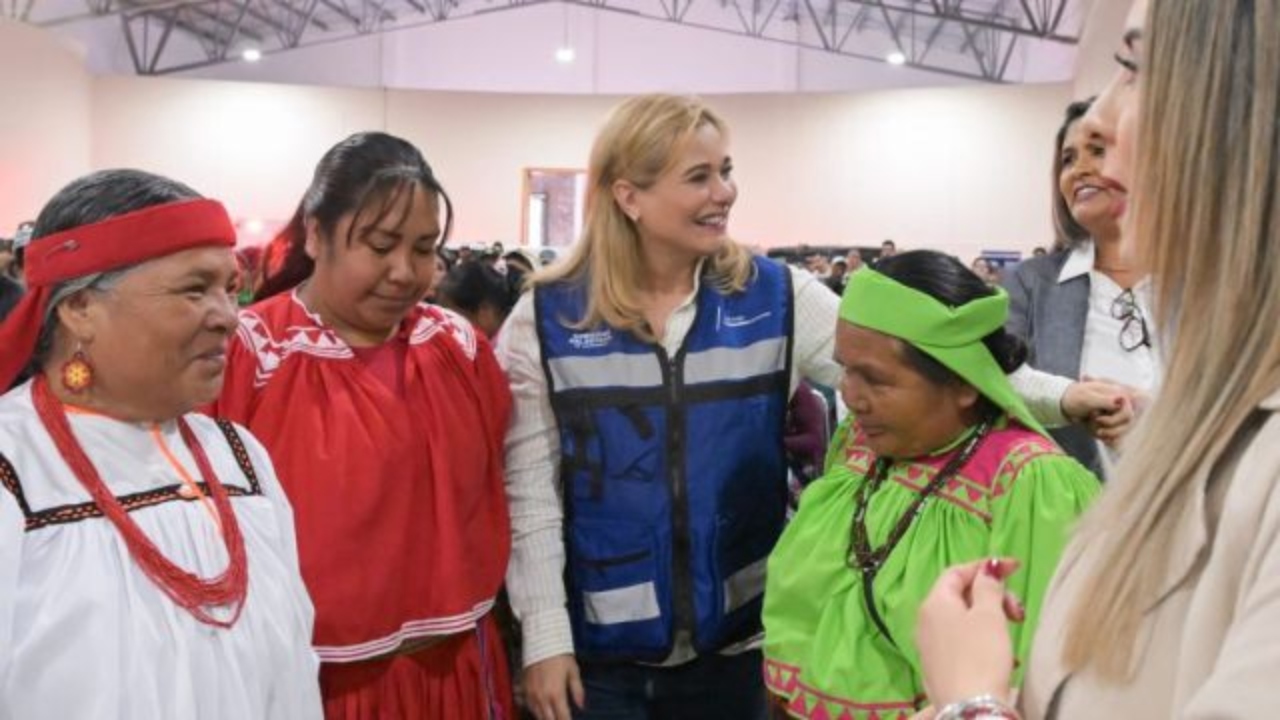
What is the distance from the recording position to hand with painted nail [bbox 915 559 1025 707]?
885 mm

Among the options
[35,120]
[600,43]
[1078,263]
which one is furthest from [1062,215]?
[600,43]

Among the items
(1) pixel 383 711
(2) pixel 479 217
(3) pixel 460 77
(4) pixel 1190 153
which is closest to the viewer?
(4) pixel 1190 153

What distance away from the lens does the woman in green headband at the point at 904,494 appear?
5.21 ft

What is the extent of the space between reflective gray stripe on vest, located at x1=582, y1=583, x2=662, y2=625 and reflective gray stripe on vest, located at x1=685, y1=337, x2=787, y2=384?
0.37 m

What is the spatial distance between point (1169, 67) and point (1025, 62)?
17.3 meters

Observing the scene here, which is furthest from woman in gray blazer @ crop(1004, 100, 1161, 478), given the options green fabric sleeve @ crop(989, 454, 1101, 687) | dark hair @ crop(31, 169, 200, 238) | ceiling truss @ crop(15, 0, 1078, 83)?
ceiling truss @ crop(15, 0, 1078, 83)

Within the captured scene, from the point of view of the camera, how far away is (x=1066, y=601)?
0.83m

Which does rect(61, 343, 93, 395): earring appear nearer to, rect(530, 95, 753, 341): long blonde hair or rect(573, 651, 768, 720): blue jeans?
rect(530, 95, 753, 341): long blonde hair

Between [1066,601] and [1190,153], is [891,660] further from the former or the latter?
[1190,153]

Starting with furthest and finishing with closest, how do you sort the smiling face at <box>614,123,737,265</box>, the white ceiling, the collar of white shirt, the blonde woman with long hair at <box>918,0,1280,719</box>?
the white ceiling
the collar of white shirt
the smiling face at <box>614,123,737,265</box>
the blonde woman with long hair at <box>918,0,1280,719</box>

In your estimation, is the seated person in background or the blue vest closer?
the blue vest

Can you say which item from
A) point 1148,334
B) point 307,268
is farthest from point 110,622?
point 1148,334

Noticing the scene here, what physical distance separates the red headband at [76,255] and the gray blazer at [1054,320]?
59.8 inches

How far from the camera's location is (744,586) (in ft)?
6.73
